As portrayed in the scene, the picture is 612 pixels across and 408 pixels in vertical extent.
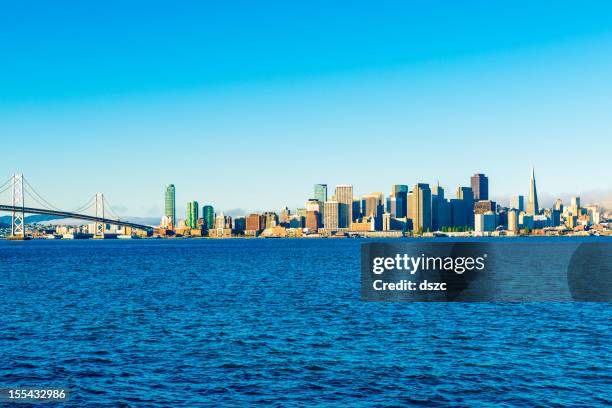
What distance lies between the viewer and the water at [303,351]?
2447 centimetres

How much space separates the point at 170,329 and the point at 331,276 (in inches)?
1722

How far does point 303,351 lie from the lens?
3162cm

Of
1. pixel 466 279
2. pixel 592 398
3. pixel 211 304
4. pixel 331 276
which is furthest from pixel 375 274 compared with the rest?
pixel 331 276

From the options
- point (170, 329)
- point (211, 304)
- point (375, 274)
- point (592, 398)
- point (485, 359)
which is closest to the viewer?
point (375, 274)

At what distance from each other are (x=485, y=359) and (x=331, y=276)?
51.0 metres

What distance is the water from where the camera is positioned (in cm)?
2447

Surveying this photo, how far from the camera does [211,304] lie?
5050 centimetres

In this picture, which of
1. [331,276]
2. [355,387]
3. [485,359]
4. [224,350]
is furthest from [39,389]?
[331,276]

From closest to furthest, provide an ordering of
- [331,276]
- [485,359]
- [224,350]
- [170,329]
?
[485,359] → [224,350] → [170,329] → [331,276]

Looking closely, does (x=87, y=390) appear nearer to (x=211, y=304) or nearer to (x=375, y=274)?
(x=375, y=274)

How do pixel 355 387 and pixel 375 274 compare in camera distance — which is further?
pixel 355 387

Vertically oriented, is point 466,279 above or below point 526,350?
above

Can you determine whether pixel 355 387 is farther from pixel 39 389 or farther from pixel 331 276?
pixel 331 276

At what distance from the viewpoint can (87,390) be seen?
81.9ft
